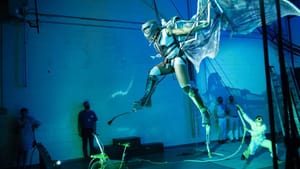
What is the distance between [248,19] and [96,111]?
551cm

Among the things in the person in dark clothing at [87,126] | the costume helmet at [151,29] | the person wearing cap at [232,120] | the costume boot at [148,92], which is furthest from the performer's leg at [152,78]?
the person wearing cap at [232,120]

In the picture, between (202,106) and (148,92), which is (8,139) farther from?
(202,106)

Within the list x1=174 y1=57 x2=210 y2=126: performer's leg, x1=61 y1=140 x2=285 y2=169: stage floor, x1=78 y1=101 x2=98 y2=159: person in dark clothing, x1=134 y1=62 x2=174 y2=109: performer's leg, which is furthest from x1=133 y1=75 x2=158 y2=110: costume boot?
x1=78 y1=101 x2=98 y2=159: person in dark clothing

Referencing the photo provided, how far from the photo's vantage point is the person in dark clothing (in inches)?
316

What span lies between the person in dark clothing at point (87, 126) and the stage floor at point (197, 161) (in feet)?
1.31

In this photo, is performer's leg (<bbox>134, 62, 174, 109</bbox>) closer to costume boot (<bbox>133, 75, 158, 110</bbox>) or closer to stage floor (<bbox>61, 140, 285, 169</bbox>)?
costume boot (<bbox>133, 75, 158, 110</bbox>)

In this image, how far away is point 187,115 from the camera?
9805mm

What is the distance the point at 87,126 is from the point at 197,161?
308 centimetres

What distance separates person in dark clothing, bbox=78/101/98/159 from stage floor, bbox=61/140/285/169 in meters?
0.40

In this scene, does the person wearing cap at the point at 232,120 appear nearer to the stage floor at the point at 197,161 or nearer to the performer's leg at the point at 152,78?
the stage floor at the point at 197,161

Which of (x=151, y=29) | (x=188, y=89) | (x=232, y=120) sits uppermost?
(x=151, y=29)

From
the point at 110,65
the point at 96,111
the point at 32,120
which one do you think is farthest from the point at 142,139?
the point at 32,120

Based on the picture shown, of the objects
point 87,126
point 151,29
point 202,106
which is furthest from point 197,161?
point 151,29

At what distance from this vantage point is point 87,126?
799 cm
